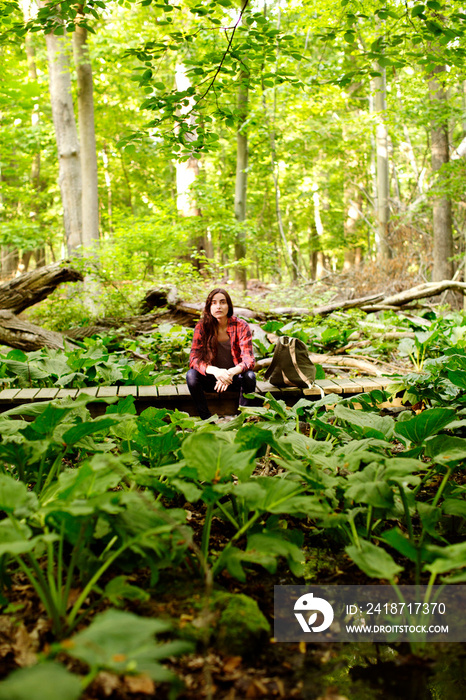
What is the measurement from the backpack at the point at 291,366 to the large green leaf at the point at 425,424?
2.06 meters

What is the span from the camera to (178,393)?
4.34 m

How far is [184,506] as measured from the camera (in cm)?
241

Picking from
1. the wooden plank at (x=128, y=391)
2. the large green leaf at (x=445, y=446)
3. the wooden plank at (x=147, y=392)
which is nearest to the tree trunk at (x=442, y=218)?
the wooden plank at (x=147, y=392)

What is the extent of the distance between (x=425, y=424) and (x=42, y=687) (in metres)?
1.83

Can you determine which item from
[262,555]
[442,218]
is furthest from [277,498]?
[442,218]

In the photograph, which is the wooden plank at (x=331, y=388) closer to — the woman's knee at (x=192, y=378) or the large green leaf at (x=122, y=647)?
the woman's knee at (x=192, y=378)

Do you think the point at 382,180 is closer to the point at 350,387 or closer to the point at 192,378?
the point at 350,387

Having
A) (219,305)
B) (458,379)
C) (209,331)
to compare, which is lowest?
(458,379)

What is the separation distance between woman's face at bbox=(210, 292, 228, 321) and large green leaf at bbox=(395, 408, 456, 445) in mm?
2716

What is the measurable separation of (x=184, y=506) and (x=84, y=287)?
25.8ft

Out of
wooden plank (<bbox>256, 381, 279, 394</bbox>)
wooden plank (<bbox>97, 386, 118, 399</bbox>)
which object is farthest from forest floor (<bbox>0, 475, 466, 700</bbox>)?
wooden plank (<bbox>256, 381, 279, 394</bbox>)

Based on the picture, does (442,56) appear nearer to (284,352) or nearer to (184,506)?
(284,352)

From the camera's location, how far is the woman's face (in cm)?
468

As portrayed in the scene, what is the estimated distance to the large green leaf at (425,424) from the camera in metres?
2.18
